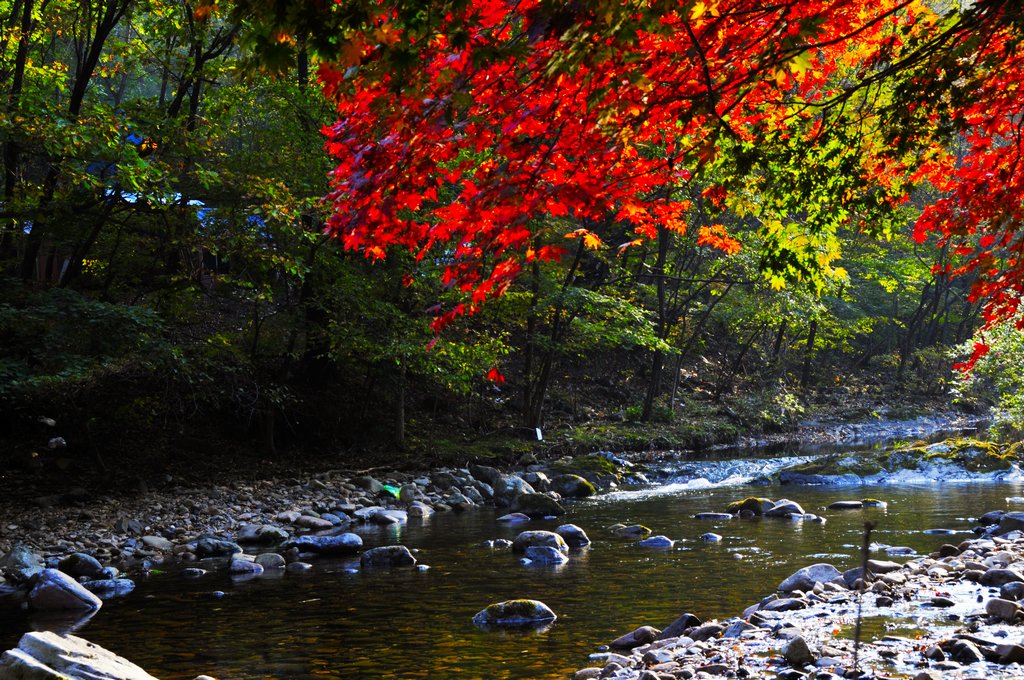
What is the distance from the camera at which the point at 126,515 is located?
34.5ft

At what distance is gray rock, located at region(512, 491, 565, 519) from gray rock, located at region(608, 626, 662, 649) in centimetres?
626

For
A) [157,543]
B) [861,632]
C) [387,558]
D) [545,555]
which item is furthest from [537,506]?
[861,632]

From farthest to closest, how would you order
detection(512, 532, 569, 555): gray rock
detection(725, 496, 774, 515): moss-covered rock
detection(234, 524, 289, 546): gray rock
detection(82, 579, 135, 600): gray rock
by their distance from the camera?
detection(725, 496, 774, 515): moss-covered rock < detection(234, 524, 289, 546): gray rock < detection(512, 532, 569, 555): gray rock < detection(82, 579, 135, 600): gray rock

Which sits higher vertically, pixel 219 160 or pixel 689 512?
pixel 219 160

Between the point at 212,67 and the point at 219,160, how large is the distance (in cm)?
140

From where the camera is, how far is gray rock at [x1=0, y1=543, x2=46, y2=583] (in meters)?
7.71

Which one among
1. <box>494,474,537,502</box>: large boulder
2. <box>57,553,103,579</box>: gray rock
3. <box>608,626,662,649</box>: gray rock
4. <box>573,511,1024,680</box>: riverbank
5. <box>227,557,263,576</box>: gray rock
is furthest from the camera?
<box>494,474,537,502</box>: large boulder

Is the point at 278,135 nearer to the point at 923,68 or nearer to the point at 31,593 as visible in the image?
the point at 31,593

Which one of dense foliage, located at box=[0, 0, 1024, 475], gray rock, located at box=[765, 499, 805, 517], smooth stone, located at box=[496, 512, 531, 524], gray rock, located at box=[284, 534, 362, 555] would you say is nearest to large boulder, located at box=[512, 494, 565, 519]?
smooth stone, located at box=[496, 512, 531, 524]

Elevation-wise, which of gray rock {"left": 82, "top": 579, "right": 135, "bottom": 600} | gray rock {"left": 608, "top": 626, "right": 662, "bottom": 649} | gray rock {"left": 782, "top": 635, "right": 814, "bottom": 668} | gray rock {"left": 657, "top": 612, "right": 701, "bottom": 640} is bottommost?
gray rock {"left": 82, "top": 579, "right": 135, "bottom": 600}

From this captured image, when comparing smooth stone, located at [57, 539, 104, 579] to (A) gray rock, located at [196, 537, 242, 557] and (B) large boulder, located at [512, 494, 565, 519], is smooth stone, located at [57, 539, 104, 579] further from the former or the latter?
(B) large boulder, located at [512, 494, 565, 519]

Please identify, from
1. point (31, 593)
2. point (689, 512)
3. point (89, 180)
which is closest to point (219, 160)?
point (89, 180)

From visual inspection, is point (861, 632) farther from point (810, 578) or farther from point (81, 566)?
point (81, 566)

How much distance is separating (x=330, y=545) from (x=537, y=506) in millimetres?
3657
